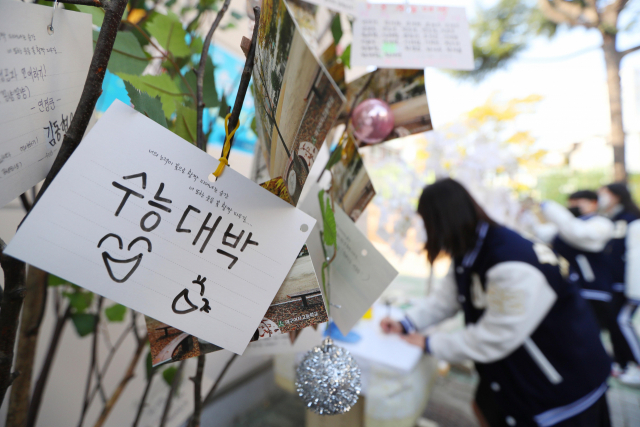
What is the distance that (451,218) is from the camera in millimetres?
1107

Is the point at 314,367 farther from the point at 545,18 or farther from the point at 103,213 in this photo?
the point at 545,18

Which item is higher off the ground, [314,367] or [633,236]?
[633,236]

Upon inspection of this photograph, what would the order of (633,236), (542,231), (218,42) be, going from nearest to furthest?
(218,42) < (633,236) < (542,231)

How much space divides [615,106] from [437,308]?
4.14 metres

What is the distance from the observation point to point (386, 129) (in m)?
0.44

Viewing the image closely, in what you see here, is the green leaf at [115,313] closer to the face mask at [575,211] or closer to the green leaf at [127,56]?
the green leaf at [127,56]

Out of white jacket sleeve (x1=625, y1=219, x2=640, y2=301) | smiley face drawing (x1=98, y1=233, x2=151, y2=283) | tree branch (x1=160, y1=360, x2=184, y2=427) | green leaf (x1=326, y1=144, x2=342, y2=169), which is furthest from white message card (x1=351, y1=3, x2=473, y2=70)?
white jacket sleeve (x1=625, y1=219, x2=640, y2=301)

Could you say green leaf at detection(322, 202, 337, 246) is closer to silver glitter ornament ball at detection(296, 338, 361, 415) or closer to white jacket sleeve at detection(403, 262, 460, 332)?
silver glitter ornament ball at detection(296, 338, 361, 415)

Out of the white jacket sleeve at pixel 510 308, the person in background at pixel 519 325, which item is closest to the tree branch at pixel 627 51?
the person in background at pixel 519 325

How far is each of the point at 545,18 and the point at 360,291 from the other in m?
5.33

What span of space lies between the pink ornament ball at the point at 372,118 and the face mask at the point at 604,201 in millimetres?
2958

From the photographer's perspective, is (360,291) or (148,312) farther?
(360,291)

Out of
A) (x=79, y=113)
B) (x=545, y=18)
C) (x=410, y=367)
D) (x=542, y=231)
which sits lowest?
(x=410, y=367)

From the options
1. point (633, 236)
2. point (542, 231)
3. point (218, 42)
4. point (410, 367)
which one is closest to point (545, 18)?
point (542, 231)
